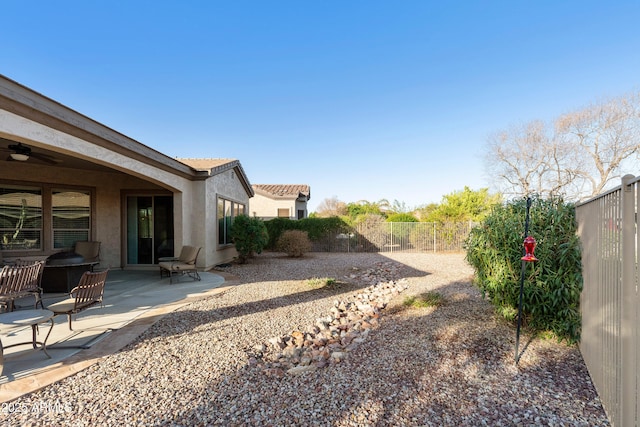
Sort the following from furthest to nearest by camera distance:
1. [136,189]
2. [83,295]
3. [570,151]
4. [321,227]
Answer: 1. [570,151]
2. [321,227]
3. [136,189]
4. [83,295]

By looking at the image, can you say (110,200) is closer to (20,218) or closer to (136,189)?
(136,189)

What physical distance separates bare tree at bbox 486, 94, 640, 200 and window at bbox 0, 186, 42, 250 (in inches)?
980

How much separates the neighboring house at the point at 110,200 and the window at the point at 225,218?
1.7 inches

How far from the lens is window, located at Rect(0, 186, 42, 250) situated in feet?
26.2

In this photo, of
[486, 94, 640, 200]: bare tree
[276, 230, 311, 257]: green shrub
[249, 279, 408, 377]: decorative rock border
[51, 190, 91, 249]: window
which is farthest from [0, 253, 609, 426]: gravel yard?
[486, 94, 640, 200]: bare tree

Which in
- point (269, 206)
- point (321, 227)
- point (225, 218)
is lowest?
point (321, 227)

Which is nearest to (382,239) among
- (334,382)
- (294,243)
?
(294,243)

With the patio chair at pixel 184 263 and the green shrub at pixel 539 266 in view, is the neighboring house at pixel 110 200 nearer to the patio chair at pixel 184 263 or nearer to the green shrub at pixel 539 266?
the patio chair at pixel 184 263

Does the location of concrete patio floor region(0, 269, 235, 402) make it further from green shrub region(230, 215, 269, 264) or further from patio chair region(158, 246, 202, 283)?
green shrub region(230, 215, 269, 264)

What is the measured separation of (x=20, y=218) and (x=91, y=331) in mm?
6579

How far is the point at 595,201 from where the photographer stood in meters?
3.08

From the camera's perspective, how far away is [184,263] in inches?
328

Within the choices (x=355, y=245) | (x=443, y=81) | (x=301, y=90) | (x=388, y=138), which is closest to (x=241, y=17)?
(x=301, y=90)

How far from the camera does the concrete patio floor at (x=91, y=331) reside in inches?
124
